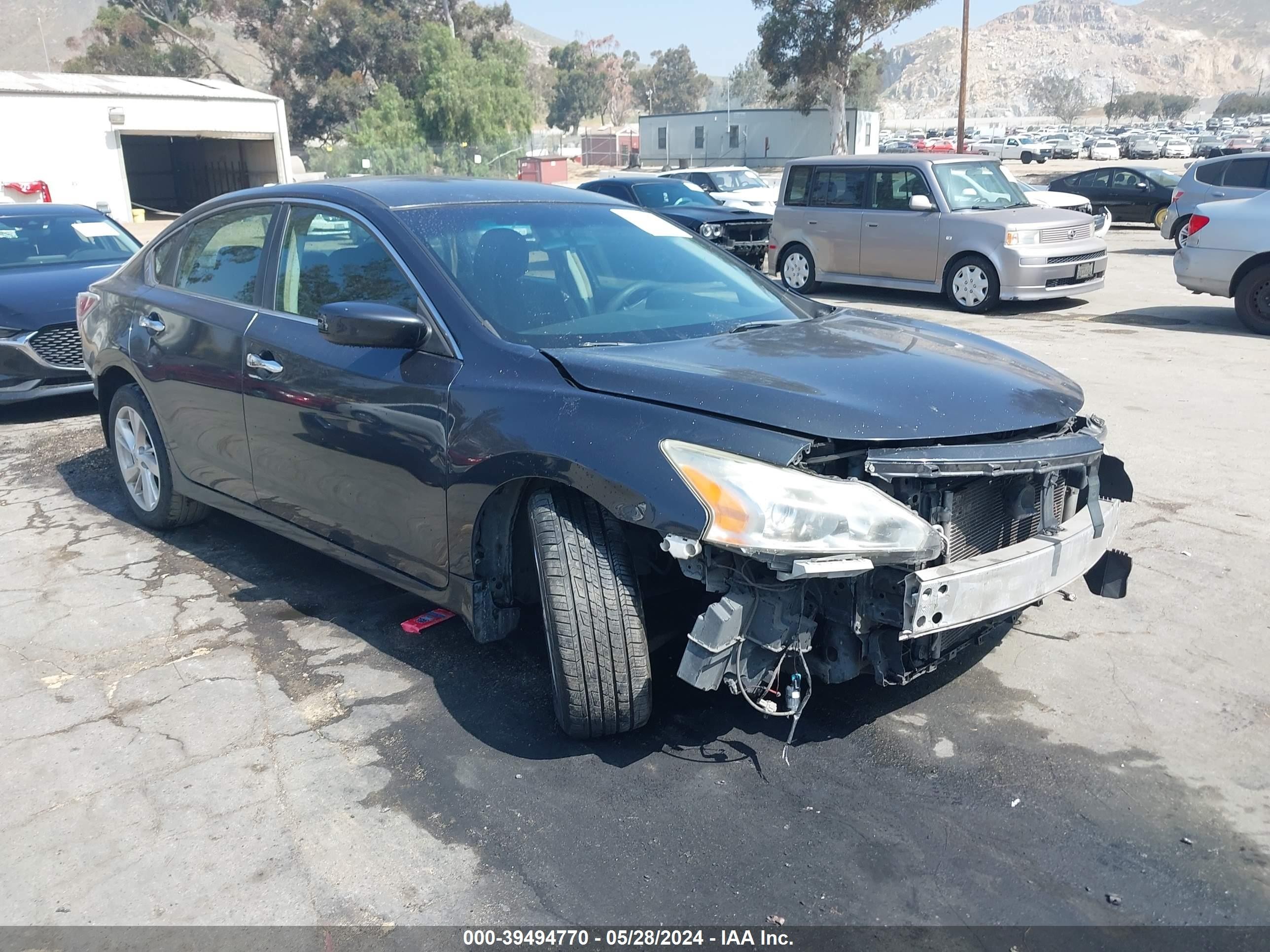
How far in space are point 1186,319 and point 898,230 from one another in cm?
339

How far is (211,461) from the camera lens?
4676mm

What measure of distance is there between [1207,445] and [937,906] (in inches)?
197

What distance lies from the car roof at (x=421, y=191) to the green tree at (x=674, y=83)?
124 metres

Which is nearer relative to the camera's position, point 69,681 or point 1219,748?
point 1219,748

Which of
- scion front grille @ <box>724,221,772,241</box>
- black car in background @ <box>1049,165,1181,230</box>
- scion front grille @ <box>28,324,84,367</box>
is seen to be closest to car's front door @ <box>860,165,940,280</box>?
scion front grille @ <box>724,221,772,241</box>

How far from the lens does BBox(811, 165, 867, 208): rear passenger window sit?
1362 cm

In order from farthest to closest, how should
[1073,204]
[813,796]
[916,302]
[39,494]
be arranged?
[1073,204] < [916,302] < [39,494] < [813,796]

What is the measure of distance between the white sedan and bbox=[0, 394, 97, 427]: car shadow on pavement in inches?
405

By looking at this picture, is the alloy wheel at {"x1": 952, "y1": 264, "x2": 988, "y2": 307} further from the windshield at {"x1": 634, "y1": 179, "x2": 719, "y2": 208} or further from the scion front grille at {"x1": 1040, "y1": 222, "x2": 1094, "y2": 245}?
the windshield at {"x1": 634, "y1": 179, "x2": 719, "y2": 208}

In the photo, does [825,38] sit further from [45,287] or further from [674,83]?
[674,83]

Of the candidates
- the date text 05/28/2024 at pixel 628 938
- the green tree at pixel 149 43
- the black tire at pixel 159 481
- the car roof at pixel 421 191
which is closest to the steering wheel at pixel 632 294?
the car roof at pixel 421 191

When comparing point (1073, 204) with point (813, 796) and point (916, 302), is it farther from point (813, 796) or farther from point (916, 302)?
point (813, 796)

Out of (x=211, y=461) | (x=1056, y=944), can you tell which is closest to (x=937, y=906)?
(x=1056, y=944)

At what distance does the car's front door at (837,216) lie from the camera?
44.7ft
